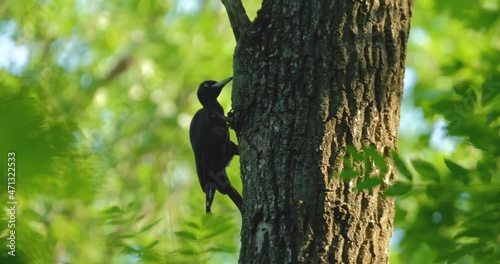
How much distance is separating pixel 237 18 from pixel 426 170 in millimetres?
1324

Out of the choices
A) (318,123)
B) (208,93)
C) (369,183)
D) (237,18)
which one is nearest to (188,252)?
(318,123)

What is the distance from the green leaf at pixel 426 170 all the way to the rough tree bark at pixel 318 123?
11.9 inches

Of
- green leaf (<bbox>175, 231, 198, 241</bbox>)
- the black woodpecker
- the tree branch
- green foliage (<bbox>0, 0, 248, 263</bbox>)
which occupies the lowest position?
green leaf (<bbox>175, 231, 198, 241</bbox>)

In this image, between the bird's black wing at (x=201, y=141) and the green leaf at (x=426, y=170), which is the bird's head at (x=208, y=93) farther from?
the green leaf at (x=426, y=170)

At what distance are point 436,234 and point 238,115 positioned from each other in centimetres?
93

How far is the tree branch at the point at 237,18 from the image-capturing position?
302cm

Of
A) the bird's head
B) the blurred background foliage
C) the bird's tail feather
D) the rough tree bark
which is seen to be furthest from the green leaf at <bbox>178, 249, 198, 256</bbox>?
the bird's head

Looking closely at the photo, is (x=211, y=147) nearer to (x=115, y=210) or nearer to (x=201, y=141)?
(x=201, y=141)

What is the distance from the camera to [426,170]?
211cm

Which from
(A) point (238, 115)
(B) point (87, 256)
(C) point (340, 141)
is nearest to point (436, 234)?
(C) point (340, 141)

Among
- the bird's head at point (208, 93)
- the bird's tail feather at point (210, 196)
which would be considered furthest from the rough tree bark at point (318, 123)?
the bird's head at point (208, 93)

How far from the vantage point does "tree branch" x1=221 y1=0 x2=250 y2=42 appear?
3018 mm

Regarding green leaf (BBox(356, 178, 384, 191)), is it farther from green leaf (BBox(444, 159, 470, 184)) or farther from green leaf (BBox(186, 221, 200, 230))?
green leaf (BBox(186, 221, 200, 230))

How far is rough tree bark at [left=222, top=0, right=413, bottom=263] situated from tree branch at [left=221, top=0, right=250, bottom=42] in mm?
167
